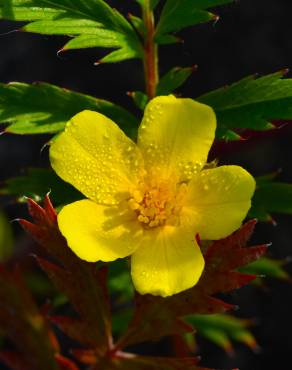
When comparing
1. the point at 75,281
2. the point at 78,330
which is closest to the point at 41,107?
the point at 75,281

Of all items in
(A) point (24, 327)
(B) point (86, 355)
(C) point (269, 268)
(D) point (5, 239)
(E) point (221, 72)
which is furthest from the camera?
(E) point (221, 72)

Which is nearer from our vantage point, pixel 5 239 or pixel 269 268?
pixel 269 268

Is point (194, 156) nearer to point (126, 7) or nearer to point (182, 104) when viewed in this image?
point (182, 104)

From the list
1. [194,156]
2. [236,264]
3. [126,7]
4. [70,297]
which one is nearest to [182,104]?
[194,156]

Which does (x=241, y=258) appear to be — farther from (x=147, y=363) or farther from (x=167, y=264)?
(x=147, y=363)

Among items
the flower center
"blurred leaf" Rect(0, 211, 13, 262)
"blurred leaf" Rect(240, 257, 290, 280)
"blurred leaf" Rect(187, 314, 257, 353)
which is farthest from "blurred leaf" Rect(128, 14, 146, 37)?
"blurred leaf" Rect(0, 211, 13, 262)

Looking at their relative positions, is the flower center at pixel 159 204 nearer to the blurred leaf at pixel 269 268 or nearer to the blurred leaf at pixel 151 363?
the blurred leaf at pixel 151 363
